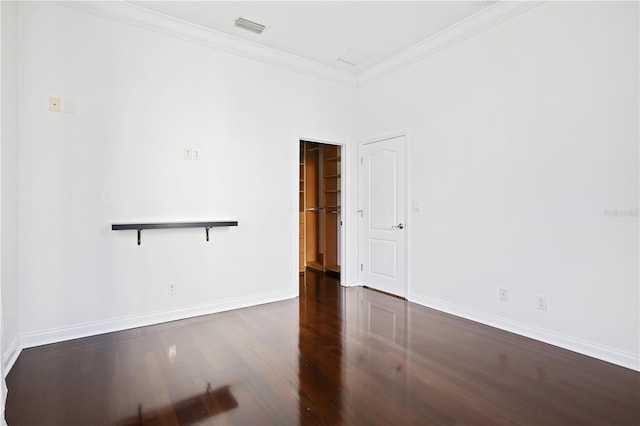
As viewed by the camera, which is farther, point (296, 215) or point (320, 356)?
point (296, 215)

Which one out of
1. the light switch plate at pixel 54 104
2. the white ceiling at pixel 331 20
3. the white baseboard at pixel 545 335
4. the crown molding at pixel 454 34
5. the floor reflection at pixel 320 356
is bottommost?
the floor reflection at pixel 320 356

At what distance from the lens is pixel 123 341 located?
9.72ft

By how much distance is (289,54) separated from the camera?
4.17 metres

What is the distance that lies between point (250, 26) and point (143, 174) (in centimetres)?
189

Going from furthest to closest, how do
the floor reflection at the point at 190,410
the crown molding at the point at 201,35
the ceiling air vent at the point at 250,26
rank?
the ceiling air vent at the point at 250,26, the crown molding at the point at 201,35, the floor reflection at the point at 190,410

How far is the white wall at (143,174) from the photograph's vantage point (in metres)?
2.90

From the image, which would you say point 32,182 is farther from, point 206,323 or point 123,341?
point 206,323

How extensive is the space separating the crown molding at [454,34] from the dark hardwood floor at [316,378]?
2.95 meters

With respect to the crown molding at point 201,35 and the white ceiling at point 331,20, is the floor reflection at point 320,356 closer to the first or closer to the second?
the crown molding at point 201,35

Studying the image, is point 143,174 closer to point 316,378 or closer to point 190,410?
point 190,410

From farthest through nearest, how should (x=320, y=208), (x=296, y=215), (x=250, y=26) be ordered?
1. (x=320, y=208)
2. (x=296, y=215)
3. (x=250, y=26)

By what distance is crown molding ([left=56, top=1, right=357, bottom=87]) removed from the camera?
3.10 metres

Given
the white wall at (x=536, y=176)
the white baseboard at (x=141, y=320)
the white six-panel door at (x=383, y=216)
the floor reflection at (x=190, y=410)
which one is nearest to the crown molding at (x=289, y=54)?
the white wall at (x=536, y=176)

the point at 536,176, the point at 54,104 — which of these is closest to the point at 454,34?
the point at 536,176
